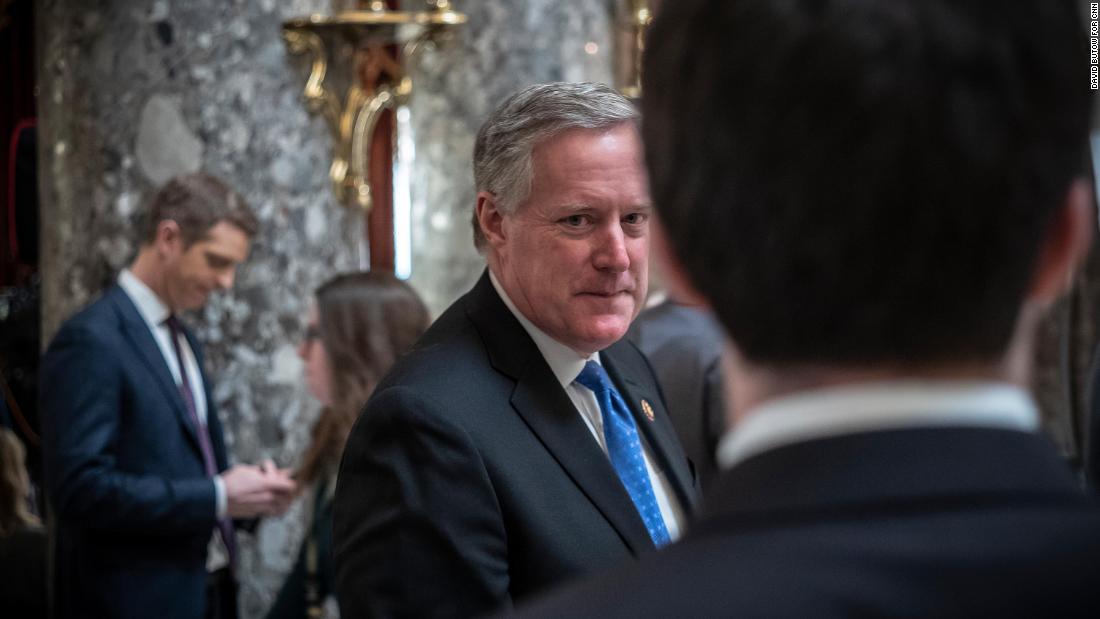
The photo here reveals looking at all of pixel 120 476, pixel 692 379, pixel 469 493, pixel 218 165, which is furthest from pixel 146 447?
pixel 469 493

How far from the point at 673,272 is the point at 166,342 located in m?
3.18

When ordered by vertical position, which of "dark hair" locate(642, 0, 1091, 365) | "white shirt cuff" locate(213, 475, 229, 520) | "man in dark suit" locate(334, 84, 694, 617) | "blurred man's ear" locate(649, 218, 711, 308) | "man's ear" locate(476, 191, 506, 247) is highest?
"dark hair" locate(642, 0, 1091, 365)

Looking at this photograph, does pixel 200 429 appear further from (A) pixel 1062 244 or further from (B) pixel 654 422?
(A) pixel 1062 244

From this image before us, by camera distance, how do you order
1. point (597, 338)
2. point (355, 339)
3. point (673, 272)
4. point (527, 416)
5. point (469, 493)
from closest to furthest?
point (673, 272) < point (469, 493) < point (527, 416) < point (597, 338) < point (355, 339)

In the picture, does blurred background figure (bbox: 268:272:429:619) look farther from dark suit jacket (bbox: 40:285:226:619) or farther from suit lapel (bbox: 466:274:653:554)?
suit lapel (bbox: 466:274:653:554)

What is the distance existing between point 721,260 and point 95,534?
3109 mm

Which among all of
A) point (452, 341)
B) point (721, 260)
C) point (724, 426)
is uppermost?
point (721, 260)

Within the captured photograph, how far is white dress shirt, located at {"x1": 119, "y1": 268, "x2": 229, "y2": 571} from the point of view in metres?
3.76

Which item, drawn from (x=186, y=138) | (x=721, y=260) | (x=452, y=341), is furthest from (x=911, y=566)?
(x=186, y=138)

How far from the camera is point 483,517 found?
→ 1.71 meters

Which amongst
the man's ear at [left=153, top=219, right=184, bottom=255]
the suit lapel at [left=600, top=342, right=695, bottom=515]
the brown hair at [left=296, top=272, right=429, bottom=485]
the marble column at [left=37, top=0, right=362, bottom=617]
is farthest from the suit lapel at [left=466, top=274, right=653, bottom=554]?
the marble column at [left=37, top=0, right=362, bottom=617]

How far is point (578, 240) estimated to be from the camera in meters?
2.00

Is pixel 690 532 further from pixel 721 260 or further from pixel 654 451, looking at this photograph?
pixel 654 451

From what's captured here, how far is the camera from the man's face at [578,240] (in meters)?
1.98
